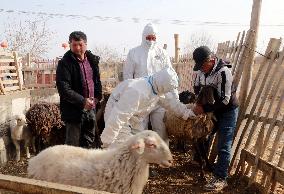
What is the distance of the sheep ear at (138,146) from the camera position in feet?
12.8

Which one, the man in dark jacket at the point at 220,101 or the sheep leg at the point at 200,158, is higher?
the man in dark jacket at the point at 220,101

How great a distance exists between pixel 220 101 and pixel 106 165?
238cm

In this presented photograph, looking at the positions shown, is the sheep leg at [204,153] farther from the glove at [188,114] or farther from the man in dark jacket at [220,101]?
the glove at [188,114]

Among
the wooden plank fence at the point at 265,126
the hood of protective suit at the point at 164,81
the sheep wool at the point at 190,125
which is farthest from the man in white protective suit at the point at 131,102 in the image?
the wooden plank fence at the point at 265,126

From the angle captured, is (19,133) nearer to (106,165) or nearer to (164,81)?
(164,81)

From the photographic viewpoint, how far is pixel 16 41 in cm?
3562

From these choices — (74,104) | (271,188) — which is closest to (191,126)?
(271,188)

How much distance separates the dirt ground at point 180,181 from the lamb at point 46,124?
1.09m

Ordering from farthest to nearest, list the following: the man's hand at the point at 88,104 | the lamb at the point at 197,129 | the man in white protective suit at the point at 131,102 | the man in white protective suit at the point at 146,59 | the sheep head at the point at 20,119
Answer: the sheep head at the point at 20,119 → the man in white protective suit at the point at 146,59 → the lamb at the point at 197,129 → the man's hand at the point at 88,104 → the man in white protective suit at the point at 131,102

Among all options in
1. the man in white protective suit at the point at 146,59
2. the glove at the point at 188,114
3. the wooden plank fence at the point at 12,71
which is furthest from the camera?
the wooden plank fence at the point at 12,71

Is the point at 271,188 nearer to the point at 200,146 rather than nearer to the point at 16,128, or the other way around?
the point at 200,146

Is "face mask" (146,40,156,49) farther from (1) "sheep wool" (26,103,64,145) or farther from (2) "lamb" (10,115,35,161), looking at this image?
(2) "lamb" (10,115,35,161)

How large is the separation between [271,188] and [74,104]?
10.4 ft

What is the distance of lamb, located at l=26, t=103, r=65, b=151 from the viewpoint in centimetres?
866
